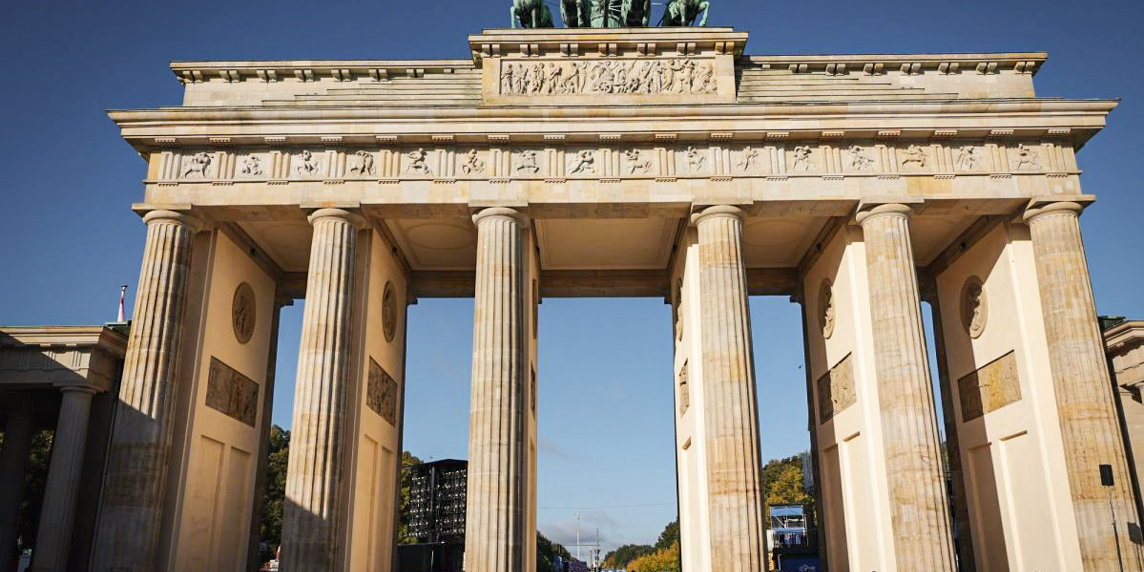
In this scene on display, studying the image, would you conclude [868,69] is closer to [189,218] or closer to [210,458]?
[189,218]

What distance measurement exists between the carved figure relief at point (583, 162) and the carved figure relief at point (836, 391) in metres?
8.78

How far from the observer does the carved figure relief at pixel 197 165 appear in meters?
22.0

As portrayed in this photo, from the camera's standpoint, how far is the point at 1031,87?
24.2 m

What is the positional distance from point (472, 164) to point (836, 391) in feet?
40.1

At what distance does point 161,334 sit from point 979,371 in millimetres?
21866

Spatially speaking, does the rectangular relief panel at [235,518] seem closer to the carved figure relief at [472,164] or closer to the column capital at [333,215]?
the column capital at [333,215]

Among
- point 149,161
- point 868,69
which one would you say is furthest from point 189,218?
point 868,69

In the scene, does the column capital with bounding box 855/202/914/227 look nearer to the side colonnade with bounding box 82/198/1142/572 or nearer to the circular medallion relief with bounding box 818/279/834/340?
the side colonnade with bounding box 82/198/1142/572

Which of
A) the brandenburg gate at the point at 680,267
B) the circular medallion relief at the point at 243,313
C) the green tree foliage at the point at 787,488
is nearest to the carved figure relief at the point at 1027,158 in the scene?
the brandenburg gate at the point at 680,267

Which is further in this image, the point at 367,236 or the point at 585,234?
the point at 585,234

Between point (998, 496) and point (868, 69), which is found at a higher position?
point (868, 69)

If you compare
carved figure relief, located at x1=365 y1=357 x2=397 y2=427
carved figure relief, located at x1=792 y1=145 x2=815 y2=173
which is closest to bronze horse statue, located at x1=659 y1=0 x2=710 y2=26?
carved figure relief, located at x1=792 y1=145 x2=815 y2=173

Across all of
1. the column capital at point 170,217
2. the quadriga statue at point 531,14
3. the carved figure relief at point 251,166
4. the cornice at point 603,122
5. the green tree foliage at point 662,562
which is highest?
the quadriga statue at point 531,14

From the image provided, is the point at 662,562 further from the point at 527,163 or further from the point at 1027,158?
the point at 527,163
